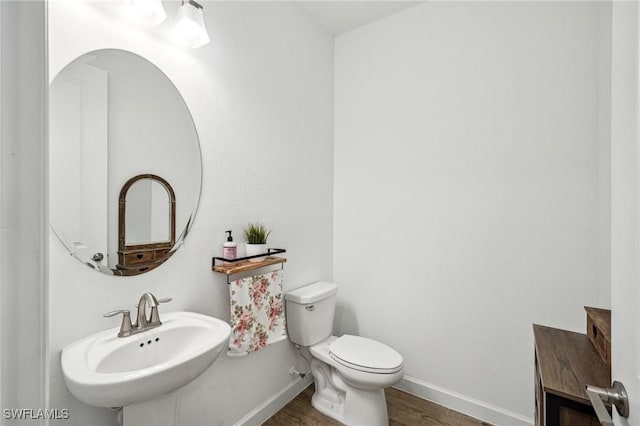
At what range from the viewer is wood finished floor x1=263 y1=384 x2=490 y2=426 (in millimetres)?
1840

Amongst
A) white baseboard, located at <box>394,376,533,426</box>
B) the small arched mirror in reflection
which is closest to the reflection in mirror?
the small arched mirror in reflection

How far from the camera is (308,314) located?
1955 millimetres

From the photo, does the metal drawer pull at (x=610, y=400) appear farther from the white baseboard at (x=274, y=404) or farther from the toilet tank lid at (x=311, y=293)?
the white baseboard at (x=274, y=404)

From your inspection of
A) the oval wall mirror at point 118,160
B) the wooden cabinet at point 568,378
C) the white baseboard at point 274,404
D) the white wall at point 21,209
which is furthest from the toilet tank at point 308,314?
the white wall at point 21,209

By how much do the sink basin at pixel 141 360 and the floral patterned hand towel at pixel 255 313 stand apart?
10.2 inches

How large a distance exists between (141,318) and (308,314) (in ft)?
3.31

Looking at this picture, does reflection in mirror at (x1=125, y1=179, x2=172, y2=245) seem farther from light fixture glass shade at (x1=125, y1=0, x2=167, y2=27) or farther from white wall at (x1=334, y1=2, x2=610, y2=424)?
white wall at (x1=334, y1=2, x2=610, y2=424)

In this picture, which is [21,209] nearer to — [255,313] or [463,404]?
[255,313]

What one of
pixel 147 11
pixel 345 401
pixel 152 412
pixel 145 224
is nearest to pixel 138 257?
pixel 145 224

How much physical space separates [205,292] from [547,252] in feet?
6.02

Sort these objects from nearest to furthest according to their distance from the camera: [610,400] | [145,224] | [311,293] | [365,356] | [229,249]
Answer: [610,400]
[145,224]
[229,249]
[365,356]
[311,293]

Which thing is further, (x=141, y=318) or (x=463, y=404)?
(x=463, y=404)

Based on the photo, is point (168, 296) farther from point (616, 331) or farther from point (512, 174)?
point (512, 174)

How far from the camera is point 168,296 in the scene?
136 centimetres
